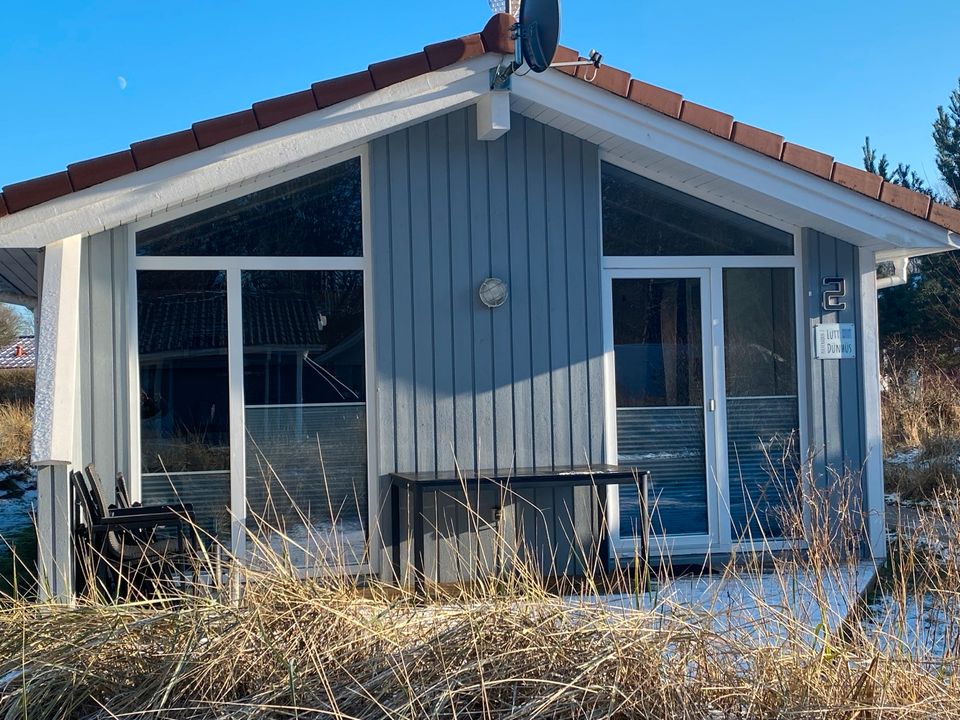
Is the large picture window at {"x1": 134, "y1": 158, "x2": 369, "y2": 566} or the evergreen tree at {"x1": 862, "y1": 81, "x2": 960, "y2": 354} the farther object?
the evergreen tree at {"x1": 862, "y1": 81, "x2": 960, "y2": 354}

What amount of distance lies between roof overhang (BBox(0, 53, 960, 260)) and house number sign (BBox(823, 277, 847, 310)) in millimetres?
291

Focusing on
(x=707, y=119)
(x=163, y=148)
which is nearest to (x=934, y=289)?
(x=707, y=119)

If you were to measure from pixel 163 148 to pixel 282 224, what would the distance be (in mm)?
1016

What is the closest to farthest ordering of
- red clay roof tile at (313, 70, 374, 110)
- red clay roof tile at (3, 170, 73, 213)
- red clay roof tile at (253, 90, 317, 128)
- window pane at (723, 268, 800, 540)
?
red clay roof tile at (3, 170, 73, 213), red clay roof tile at (253, 90, 317, 128), red clay roof tile at (313, 70, 374, 110), window pane at (723, 268, 800, 540)

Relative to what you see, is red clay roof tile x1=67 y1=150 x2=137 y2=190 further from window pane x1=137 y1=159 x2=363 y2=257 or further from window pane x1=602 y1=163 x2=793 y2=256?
window pane x1=602 y1=163 x2=793 y2=256

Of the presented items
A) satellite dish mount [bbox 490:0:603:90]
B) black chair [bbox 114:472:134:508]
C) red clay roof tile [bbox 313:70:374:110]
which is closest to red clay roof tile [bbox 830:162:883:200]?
satellite dish mount [bbox 490:0:603:90]

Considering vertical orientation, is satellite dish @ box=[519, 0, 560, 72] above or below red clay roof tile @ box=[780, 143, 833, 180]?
above

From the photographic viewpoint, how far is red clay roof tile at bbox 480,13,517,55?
542cm

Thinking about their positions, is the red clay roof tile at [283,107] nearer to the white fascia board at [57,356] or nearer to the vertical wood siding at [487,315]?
the vertical wood siding at [487,315]

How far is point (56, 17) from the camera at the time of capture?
516 inches

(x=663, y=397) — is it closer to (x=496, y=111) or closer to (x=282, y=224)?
(x=496, y=111)

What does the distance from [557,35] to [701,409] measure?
9.03 ft

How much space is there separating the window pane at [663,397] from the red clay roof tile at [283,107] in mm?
2283

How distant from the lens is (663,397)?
6.37 meters
